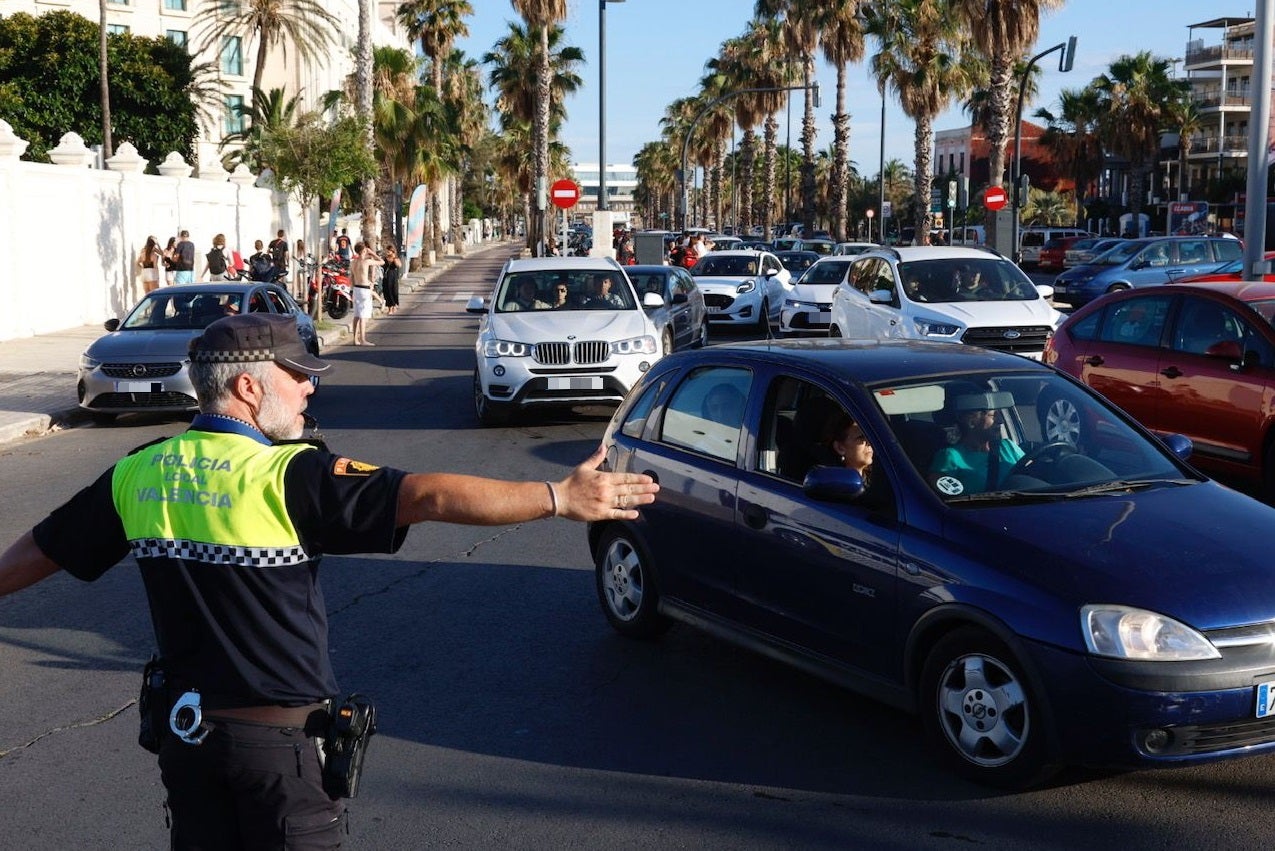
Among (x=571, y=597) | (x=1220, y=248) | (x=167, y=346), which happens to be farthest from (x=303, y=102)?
(x=571, y=597)

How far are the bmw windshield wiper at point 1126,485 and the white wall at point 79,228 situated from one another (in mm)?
22163

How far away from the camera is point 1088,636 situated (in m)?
4.77

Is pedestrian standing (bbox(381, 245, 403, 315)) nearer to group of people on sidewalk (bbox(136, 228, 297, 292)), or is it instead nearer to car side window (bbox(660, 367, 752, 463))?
group of people on sidewalk (bbox(136, 228, 297, 292))

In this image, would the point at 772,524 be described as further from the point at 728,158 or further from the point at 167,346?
the point at 728,158

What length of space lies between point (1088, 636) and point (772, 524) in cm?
157

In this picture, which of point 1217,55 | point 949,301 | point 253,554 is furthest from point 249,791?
point 1217,55

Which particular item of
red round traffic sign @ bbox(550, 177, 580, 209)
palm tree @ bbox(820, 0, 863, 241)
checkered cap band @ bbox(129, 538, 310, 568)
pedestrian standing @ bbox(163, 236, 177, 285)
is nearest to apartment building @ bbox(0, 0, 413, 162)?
palm tree @ bbox(820, 0, 863, 241)

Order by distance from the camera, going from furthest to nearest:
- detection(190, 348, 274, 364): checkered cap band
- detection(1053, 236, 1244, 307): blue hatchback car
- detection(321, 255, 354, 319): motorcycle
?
detection(321, 255, 354, 319): motorcycle
detection(1053, 236, 1244, 307): blue hatchback car
detection(190, 348, 274, 364): checkered cap band

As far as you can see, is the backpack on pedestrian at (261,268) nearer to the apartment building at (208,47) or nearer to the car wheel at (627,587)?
the car wheel at (627,587)

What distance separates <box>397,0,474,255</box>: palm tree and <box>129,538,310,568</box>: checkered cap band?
63.2 meters

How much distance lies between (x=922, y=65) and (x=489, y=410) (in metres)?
42.6

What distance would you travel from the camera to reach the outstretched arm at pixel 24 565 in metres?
3.38

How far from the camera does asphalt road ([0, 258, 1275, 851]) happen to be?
482cm

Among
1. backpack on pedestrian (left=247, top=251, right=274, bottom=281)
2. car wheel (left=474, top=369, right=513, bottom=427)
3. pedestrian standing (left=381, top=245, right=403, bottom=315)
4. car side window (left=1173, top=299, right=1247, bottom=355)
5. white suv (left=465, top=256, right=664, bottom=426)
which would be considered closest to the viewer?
car side window (left=1173, top=299, right=1247, bottom=355)
